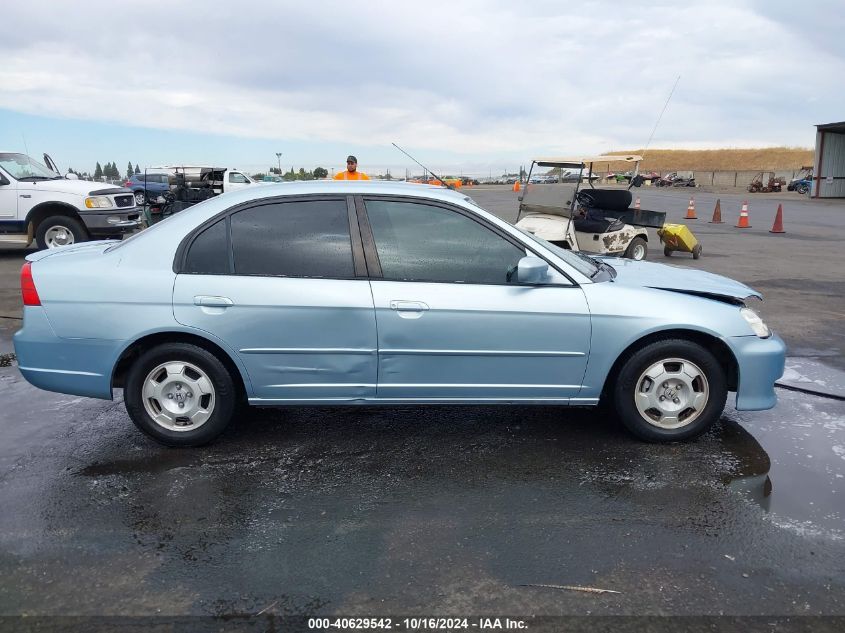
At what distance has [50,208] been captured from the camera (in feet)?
42.2

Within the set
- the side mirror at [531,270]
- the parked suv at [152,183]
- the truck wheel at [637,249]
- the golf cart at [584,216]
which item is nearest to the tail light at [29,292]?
the side mirror at [531,270]

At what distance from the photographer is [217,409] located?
4258 millimetres

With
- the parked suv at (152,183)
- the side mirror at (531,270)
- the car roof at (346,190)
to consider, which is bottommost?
the side mirror at (531,270)

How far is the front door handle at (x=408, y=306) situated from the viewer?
4.12 meters

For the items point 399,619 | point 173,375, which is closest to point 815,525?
point 399,619

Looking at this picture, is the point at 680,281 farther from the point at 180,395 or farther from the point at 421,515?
the point at 180,395

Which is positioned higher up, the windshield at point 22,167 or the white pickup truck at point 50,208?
the windshield at point 22,167

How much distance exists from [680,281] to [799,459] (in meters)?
1.30

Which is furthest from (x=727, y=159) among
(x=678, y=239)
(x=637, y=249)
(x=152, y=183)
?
(x=637, y=249)

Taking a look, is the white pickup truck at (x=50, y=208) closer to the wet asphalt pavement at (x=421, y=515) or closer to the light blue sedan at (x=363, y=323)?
the wet asphalt pavement at (x=421, y=515)

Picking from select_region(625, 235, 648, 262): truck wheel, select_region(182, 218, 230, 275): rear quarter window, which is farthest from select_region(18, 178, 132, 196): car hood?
select_region(182, 218, 230, 275): rear quarter window

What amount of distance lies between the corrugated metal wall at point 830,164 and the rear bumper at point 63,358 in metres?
40.9

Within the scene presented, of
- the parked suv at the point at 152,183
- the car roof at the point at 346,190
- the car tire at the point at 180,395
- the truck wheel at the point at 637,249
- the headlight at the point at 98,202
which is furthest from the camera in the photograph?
the parked suv at the point at 152,183

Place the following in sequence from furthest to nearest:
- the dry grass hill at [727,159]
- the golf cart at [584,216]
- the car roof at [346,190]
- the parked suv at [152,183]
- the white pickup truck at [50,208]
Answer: the dry grass hill at [727,159], the parked suv at [152,183], the white pickup truck at [50,208], the golf cart at [584,216], the car roof at [346,190]
